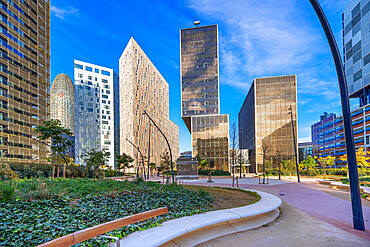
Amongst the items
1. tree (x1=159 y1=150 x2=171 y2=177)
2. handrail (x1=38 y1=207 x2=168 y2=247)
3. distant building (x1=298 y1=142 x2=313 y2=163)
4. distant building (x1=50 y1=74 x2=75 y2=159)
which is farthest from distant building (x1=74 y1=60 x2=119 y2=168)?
handrail (x1=38 y1=207 x2=168 y2=247)

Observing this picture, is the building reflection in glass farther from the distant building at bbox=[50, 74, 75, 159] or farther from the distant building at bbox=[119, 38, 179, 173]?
the distant building at bbox=[50, 74, 75, 159]

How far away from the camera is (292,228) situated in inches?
273

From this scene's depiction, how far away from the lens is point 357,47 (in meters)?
55.8

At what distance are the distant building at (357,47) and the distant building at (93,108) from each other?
90316 millimetres

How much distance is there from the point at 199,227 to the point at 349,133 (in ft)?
17.2

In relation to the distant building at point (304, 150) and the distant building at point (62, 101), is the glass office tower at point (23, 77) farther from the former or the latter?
Answer: the distant building at point (304, 150)

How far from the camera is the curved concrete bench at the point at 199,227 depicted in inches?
190

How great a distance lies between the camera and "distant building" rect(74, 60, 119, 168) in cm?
9706

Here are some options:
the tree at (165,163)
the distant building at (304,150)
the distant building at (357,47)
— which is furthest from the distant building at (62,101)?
the distant building at (357,47)

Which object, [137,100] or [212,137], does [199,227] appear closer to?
[212,137]

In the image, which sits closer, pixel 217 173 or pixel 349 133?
pixel 349 133

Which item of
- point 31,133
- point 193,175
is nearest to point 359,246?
point 193,175

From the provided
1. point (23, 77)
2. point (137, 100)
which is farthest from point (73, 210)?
point (137, 100)

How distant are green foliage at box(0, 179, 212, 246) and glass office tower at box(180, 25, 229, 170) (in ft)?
187
